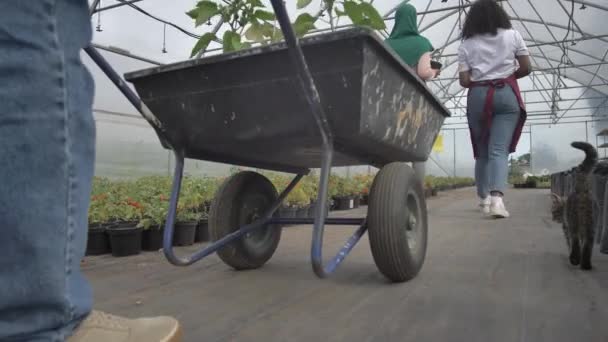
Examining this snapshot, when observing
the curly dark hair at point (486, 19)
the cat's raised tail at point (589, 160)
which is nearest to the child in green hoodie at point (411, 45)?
the cat's raised tail at point (589, 160)

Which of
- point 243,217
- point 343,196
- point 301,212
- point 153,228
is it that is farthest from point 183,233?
point 343,196

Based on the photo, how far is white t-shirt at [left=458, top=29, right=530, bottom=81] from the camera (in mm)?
3197

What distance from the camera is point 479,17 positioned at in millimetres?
3334

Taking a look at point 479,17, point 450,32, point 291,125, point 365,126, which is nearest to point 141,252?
point 291,125

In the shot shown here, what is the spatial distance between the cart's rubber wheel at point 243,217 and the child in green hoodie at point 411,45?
3.03 ft

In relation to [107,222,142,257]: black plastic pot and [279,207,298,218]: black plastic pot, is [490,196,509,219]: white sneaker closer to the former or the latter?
[279,207,298,218]: black plastic pot

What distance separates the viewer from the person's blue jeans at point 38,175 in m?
0.58

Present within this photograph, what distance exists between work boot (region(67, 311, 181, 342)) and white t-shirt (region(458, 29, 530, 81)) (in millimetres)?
3151

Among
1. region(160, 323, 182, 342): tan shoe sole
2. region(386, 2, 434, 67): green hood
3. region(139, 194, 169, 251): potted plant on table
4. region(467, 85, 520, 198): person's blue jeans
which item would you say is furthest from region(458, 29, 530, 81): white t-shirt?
region(160, 323, 182, 342): tan shoe sole

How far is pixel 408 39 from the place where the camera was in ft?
6.72

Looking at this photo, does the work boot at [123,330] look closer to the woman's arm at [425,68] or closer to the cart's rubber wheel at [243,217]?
the cart's rubber wheel at [243,217]

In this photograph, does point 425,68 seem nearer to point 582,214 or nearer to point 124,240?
point 582,214

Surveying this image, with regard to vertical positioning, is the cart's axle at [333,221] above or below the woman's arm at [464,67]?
below

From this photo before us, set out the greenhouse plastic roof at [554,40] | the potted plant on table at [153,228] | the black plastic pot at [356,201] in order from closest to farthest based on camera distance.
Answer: the potted plant on table at [153,228]
the black plastic pot at [356,201]
the greenhouse plastic roof at [554,40]
